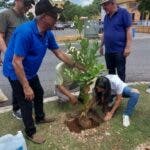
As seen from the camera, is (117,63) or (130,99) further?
(117,63)

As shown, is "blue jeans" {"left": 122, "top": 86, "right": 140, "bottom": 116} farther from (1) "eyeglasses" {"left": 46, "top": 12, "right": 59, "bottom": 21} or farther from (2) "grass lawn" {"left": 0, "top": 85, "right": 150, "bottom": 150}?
(1) "eyeglasses" {"left": 46, "top": 12, "right": 59, "bottom": 21}

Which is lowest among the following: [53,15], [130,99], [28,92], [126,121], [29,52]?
[126,121]

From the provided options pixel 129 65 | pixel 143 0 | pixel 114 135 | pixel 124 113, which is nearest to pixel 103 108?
pixel 124 113

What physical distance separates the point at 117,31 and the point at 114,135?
1.73 metres

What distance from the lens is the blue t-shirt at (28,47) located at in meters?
4.43

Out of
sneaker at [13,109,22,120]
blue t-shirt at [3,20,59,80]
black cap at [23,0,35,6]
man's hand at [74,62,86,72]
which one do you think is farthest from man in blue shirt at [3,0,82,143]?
sneaker at [13,109,22,120]

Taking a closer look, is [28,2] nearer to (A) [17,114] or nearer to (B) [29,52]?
(B) [29,52]

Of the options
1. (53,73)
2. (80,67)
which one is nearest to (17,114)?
(80,67)

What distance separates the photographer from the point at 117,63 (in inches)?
249

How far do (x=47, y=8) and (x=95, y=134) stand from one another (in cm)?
175

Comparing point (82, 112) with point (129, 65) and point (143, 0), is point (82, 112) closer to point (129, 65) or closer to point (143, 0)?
point (129, 65)

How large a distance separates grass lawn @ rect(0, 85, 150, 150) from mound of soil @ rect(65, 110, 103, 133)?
0.27ft

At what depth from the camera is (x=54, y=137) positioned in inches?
202

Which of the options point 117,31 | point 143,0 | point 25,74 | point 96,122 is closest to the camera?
point 25,74
